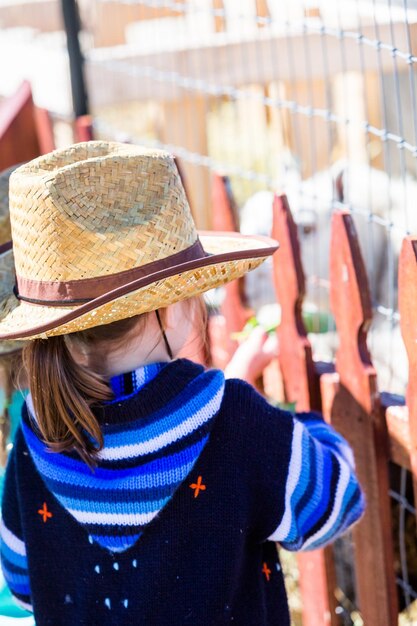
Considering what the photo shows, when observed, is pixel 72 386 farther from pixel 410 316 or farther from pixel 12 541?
pixel 410 316

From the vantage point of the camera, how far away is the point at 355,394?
6.26ft

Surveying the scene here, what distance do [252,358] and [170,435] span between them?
1.68 ft

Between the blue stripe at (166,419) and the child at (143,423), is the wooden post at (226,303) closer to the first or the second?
the child at (143,423)

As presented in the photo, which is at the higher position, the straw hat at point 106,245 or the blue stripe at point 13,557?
the straw hat at point 106,245

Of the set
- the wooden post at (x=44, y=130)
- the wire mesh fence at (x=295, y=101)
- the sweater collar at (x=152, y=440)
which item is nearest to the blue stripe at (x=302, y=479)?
the sweater collar at (x=152, y=440)

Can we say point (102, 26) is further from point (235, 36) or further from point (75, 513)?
point (75, 513)

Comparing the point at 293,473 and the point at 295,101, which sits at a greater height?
the point at 295,101

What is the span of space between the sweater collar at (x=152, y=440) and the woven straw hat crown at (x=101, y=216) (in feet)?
0.64

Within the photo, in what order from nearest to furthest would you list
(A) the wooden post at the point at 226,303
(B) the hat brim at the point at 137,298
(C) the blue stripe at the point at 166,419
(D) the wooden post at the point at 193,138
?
(B) the hat brim at the point at 137,298 < (C) the blue stripe at the point at 166,419 < (A) the wooden post at the point at 226,303 < (D) the wooden post at the point at 193,138

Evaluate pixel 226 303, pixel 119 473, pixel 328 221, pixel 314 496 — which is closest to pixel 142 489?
pixel 119 473

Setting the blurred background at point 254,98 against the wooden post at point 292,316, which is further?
the blurred background at point 254,98

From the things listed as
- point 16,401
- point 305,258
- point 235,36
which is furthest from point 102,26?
point 16,401

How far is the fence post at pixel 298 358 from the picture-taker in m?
2.09

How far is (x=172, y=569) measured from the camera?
1.46 meters
